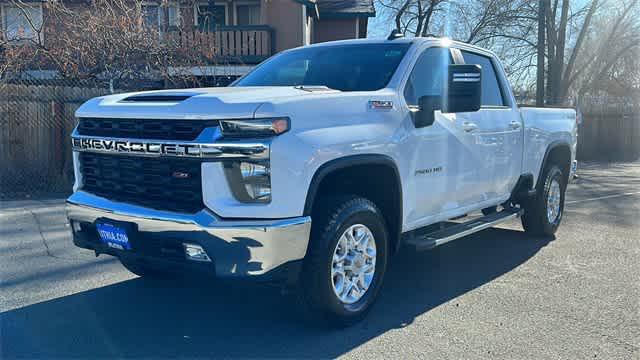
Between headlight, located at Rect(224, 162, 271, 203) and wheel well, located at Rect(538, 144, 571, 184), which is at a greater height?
headlight, located at Rect(224, 162, 271, 203)

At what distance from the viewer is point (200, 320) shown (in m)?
4.33

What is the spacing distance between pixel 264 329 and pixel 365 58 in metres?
2.44

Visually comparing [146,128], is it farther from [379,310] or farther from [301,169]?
[379,310]

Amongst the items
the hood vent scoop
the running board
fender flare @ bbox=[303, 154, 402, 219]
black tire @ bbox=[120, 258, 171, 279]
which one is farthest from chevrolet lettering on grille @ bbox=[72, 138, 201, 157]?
the running board

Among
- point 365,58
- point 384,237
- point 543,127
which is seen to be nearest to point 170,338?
point 384,237

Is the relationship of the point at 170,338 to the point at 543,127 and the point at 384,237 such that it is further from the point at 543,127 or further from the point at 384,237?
the point at 543,127

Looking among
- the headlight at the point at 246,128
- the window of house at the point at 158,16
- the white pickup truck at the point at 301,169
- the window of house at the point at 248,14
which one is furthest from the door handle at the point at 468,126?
the window of house at the point at 248,14

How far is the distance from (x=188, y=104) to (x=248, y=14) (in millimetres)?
17352

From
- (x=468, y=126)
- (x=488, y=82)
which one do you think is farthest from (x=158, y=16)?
(x=468, y=126)

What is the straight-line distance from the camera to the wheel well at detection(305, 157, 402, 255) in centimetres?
407

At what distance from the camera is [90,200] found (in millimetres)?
4117

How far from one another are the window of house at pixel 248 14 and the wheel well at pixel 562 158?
567 inches

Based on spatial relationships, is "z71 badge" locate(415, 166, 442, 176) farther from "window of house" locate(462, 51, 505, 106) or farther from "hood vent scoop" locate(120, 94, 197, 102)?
"hood vent scoop" locate(120, 94, 197, 102)

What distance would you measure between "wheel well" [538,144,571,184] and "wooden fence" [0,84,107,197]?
7.87 metres
